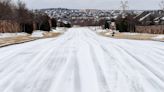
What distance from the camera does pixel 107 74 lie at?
38.5 feet

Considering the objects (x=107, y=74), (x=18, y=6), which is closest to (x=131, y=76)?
(x=107, y=74)

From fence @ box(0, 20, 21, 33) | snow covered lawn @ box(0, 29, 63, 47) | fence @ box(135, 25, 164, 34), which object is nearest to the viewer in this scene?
snow covered lawn @ box(0, 29, 63, 47)

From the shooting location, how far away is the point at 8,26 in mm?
64062

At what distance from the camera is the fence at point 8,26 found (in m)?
60.0

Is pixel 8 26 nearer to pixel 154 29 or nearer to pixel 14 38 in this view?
pixel 14 38

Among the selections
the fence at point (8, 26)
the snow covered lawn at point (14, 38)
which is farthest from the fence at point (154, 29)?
the fence at point (8, 26)

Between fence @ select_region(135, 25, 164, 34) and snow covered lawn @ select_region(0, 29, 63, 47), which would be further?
fence @ select_region(135, 25, 164, 34)

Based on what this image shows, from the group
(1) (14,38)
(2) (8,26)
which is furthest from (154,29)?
(1) (14,38)

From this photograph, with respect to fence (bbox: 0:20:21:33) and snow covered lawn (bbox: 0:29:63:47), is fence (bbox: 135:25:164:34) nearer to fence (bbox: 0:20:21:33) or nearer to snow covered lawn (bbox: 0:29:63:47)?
snow covered lawn (bbox: 0:29:63:47)

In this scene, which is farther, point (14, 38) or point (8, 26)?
point (8, 26)

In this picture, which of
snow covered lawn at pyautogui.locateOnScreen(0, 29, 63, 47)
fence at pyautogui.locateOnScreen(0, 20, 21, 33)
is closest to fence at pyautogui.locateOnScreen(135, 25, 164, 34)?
snow covered lawn at pyautogui.locateOnScreen(0, 29, 63, 47)

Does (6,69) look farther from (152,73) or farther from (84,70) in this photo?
(152,73)

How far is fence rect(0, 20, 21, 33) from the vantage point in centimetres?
5995

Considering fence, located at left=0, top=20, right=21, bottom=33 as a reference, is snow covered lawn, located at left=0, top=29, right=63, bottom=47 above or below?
below
